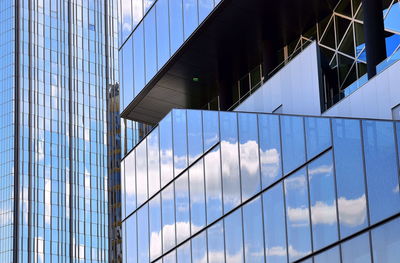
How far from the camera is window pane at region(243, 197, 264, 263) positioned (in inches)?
992

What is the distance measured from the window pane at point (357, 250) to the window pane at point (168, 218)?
11251 millimetres

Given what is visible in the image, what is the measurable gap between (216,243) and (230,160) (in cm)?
278

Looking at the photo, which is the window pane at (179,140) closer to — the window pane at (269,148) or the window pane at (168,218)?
the window pane at (168,218)

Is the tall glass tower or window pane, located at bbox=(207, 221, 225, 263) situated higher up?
the tall glass tower

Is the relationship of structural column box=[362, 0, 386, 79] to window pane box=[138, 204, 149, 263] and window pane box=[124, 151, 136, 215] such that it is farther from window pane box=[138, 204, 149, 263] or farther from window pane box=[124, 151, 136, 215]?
window pane box=[124, 151, 136, 215]

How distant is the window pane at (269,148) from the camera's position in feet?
81.0

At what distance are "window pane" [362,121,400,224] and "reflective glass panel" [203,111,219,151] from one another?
29.1 feet

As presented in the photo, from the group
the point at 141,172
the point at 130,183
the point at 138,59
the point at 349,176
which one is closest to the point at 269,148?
the point at 349,176

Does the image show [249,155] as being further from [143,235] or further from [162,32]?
[162,32]

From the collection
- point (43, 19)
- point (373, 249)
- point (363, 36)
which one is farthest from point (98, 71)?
point (373, 249)

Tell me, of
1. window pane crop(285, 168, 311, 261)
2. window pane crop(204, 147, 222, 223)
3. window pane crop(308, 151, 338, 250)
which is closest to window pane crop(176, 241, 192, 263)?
window pane crop(204, 147, 222, 223)

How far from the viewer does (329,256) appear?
21.9 m

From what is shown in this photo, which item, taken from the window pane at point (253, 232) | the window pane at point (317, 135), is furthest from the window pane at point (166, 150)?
the window pane at point (317, 135)

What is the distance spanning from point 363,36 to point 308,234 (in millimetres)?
9118
